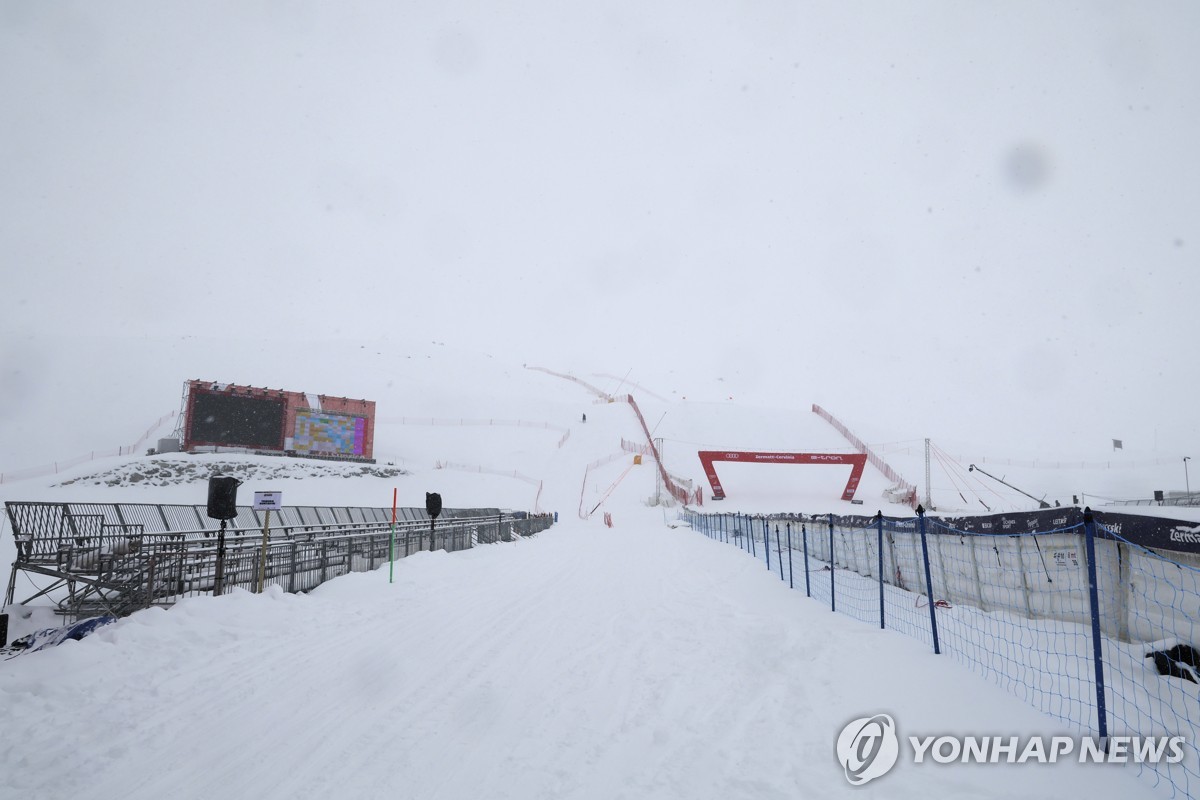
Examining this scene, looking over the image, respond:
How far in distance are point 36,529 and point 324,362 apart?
102288 mm

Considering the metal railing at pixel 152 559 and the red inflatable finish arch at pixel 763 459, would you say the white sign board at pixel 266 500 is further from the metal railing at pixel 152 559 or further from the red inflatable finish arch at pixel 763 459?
the red inflatable finish arch at pixel 763 459

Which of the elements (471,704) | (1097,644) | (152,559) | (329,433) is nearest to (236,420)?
(329,433)

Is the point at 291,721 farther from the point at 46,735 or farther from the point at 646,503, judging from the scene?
the point at 646,503

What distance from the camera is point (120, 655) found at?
23.6 feet

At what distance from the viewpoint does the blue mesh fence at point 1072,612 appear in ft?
17.8

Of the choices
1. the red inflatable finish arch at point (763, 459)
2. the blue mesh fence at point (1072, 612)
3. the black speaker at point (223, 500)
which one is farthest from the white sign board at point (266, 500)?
the red inflatable finish arch at point (763, 459)

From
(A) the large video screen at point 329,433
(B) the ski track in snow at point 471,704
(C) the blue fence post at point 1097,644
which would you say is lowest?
(B) the ski track in snow at point 471,704

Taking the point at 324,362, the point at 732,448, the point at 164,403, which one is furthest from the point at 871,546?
the point at 324,362

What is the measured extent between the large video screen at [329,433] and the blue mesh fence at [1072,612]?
46159 mm

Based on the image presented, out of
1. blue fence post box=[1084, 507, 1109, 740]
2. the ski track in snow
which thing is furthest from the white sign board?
blue fence post box=[1084, 507, 1109, 740]

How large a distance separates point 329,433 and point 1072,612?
51.5 meters

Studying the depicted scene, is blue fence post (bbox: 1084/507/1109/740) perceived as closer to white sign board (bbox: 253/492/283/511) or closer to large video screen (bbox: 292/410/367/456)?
white sign board (bbox: 253/492/283/511)

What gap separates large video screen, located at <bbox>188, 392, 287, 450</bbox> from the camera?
44750mm

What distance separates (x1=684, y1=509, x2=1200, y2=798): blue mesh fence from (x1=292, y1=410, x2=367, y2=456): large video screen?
1817 inches
